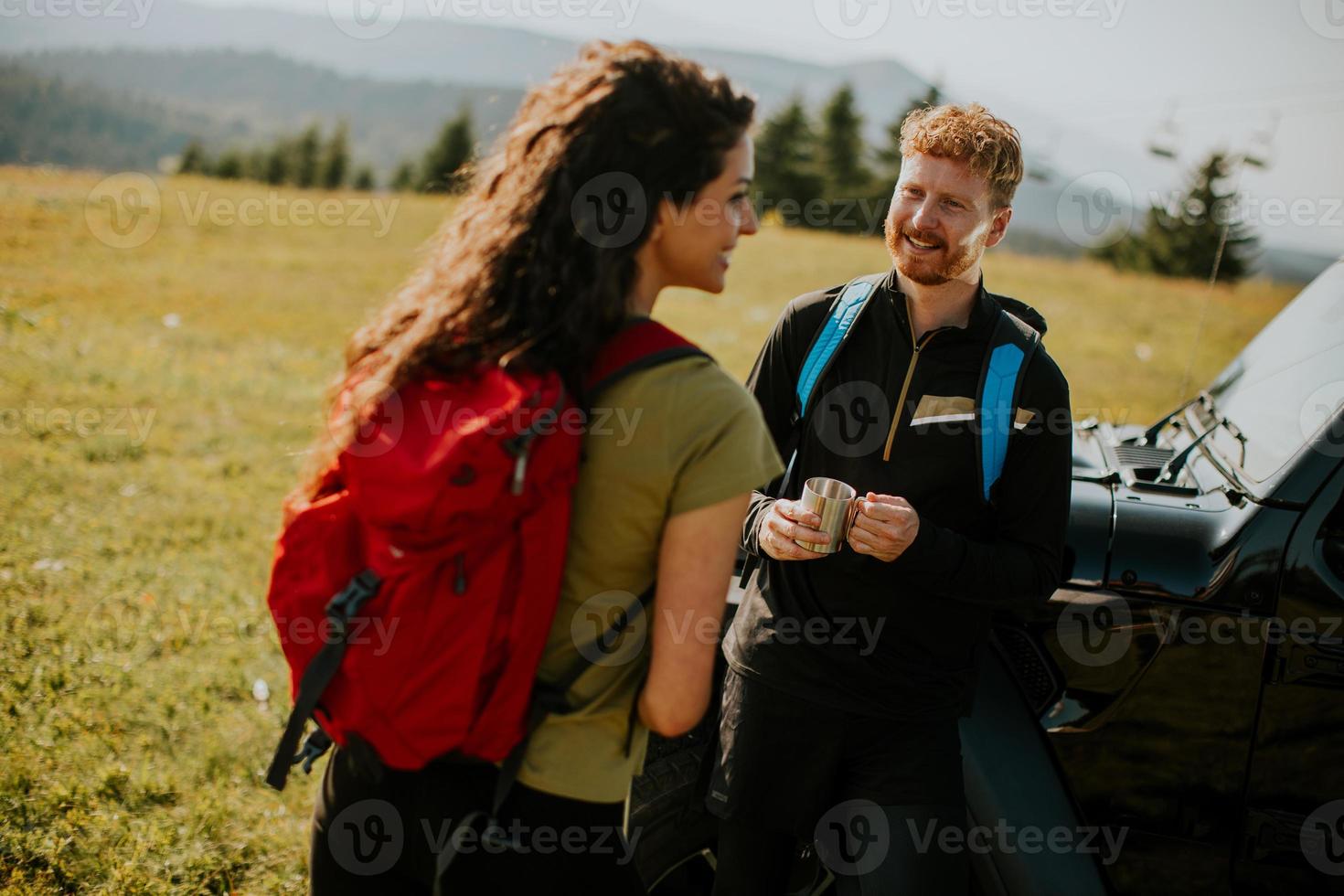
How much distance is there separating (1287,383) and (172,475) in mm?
7029

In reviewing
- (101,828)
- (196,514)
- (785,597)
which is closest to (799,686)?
(785,597)

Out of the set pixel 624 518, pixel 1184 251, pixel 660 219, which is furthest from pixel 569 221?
pixel 1184 251

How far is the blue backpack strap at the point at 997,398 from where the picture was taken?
247cm

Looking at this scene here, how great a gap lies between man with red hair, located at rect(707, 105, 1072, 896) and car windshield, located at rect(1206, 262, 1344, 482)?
3.01 feet

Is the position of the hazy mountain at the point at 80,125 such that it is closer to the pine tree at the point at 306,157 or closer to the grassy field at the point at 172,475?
the pine tree at the point at 306,157

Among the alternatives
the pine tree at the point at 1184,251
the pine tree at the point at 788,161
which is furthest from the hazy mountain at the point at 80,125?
the pine tree at the point at 1184,251

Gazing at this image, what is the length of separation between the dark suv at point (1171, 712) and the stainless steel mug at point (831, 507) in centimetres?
78

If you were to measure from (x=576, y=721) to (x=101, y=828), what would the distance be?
9.09 ft

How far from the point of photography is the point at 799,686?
251cm

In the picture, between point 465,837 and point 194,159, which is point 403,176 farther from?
point 465,837

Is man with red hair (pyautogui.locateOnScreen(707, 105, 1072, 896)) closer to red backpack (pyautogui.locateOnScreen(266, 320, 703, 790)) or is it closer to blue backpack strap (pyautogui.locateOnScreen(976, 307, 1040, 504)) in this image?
blue backpack strap (pyautogui.locateOnScreen(976, 307, 1040, 504))

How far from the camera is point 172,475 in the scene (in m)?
7.18

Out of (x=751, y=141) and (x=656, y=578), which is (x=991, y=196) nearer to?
(x=751, y=141)

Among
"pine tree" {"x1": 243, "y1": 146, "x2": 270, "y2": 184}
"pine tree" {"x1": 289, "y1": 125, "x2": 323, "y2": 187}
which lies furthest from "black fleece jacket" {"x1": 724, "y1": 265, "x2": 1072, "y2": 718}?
"pine tree" {"x1": 289, "y1": 125, "x2": 323, "y2": 187}
